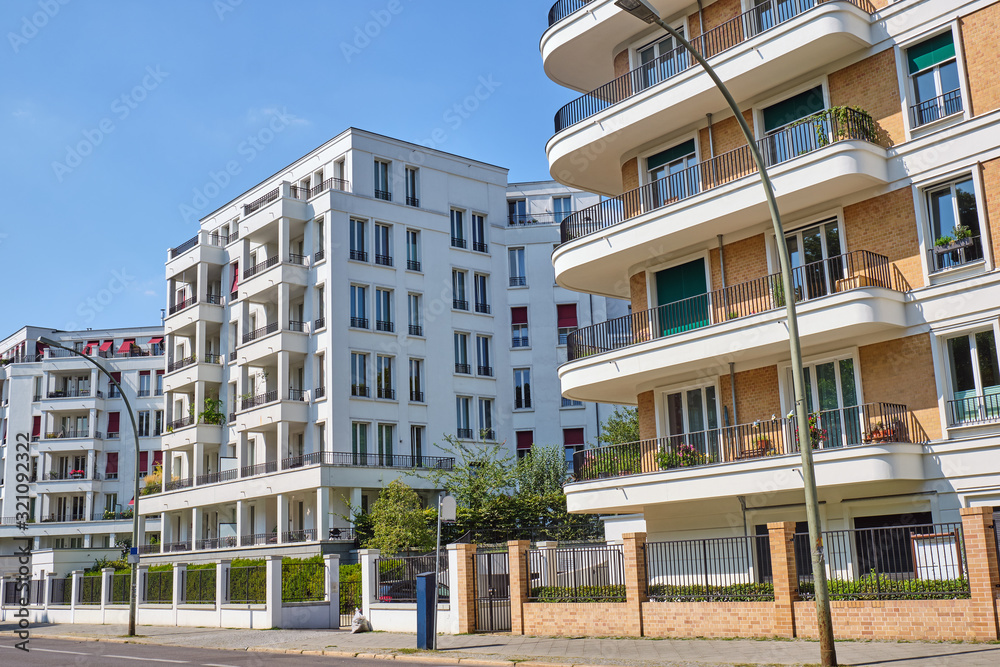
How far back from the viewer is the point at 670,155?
25641 mm

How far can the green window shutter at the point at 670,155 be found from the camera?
82.7 feet

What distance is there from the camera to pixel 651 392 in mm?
25906

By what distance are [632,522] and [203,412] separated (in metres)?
29.6

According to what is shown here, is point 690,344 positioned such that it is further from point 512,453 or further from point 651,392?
point 512,453

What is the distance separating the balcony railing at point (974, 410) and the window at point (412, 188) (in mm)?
31720

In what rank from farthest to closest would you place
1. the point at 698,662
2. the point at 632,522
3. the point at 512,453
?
the point at 512,453, the point at 632,522, the point at 698,662

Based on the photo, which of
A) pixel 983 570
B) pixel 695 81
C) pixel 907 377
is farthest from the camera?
pixel 695 81

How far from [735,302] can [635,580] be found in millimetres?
7517

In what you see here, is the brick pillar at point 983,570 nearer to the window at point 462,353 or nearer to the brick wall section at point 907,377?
the brick wall section at point 907,377

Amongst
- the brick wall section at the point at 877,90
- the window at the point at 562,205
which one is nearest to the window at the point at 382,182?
the window at the point at 562,205

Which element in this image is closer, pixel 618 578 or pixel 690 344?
pixel 618 578

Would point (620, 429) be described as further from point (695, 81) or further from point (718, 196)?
point (695, 81)

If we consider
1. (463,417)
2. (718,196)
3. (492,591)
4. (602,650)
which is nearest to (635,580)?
(602,650)

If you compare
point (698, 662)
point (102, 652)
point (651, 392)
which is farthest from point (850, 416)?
point (102, 652)
